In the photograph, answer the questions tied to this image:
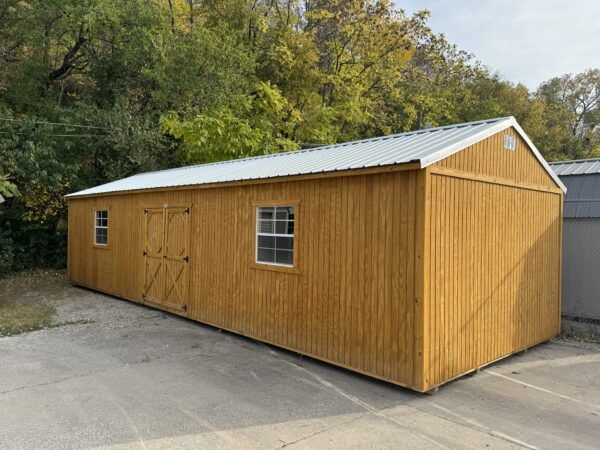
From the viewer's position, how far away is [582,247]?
855 centimetres

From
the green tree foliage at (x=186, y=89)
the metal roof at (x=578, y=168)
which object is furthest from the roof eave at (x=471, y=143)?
the green tree foliage at (x=186, y=89)

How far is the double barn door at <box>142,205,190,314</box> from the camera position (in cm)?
870

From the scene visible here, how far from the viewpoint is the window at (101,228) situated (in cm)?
1148

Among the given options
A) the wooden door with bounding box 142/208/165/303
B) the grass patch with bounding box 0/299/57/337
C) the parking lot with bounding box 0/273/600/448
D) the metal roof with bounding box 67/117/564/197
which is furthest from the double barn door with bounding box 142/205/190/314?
the grass patch with bounding box 0/299/57/337

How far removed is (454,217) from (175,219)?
5.52m

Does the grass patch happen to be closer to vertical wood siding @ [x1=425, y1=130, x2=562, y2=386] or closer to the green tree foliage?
the green tree foliage

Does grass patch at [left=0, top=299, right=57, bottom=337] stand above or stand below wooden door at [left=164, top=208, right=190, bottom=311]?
below

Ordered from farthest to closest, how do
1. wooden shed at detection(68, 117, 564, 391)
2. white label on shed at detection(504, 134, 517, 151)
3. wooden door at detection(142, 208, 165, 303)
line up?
wooden door at detection(142, 208, 165, 303)
white label on shed at detection(504, 134, 517, 151)
wooden shed at detection(68, 117, 564, 391)

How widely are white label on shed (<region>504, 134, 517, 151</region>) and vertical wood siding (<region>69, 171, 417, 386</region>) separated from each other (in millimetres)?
2151

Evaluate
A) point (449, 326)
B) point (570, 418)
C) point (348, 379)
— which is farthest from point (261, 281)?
point (570, 418)

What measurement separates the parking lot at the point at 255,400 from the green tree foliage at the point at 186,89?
8.29 metres

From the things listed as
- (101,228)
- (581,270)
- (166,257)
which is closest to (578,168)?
(581,270)

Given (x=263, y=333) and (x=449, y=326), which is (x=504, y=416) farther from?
(x=263, y=333)

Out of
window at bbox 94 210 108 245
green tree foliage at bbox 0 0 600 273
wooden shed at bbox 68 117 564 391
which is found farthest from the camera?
green tree foliage at bbox 0 0 600 273
